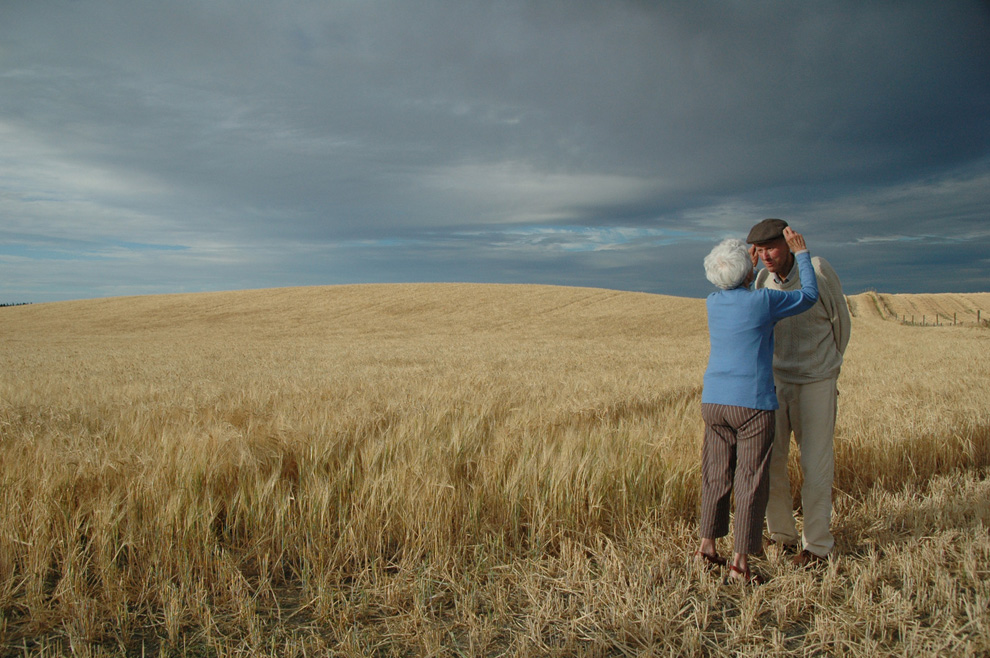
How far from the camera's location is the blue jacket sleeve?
111 inches

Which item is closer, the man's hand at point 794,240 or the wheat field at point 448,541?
the wheat field at point 448,541

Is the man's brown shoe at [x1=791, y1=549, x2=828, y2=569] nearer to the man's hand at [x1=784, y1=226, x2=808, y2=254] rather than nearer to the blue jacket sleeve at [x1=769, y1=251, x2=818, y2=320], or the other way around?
the blue jacket sleeve at [x1=769, y1=251, x2=818, y2=320]

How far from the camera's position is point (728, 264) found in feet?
9.41

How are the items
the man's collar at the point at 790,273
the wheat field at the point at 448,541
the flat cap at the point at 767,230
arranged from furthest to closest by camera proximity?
the man's collar at the point at 790,273 < the flat cap at the point at 767,230 < the wheat field at the point at 448,541

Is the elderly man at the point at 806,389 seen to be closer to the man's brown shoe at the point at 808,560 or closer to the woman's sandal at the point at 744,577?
the man's brown shoe at the point at 808,560

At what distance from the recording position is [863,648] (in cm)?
224

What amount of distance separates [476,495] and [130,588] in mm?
1840

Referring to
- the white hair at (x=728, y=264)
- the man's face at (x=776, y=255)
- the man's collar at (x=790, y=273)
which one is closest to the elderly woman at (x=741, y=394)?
the white hair at (x=728, y=264)

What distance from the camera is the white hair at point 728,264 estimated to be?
2.86m

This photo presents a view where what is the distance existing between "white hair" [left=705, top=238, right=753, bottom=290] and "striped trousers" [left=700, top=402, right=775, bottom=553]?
0.67m

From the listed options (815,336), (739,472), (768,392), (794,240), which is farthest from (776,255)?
(739,472)

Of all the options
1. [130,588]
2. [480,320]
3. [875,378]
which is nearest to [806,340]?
[130,588]

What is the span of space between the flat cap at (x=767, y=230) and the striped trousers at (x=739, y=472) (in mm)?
959

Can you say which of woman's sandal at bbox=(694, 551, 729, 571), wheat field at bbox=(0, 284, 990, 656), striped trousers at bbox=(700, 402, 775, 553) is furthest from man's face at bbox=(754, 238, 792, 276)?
woman's sandal at bbox=(694, 551, 729, 571)
